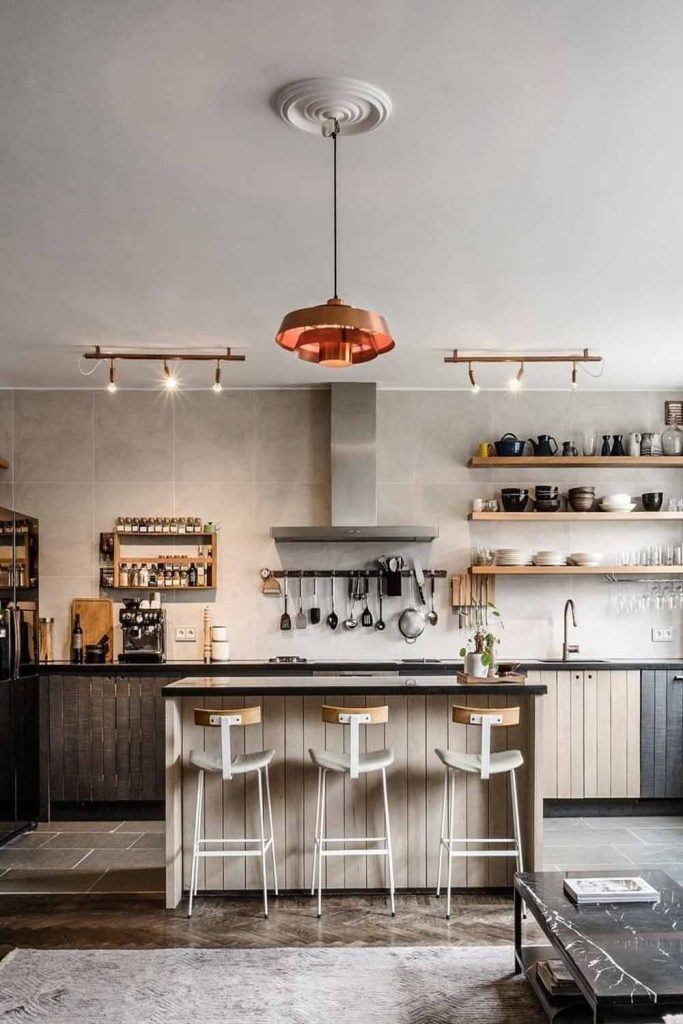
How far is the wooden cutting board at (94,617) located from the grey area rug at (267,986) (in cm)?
294

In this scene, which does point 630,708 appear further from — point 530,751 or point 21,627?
point 21,627

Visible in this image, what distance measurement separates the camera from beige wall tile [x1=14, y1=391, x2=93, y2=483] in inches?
259

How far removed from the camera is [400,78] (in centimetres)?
248

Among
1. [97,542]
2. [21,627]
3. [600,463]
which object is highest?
[600,463]

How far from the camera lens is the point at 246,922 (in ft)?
13.3

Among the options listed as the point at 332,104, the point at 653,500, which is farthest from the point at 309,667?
the point at 332,104

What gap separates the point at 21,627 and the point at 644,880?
3.99 metres

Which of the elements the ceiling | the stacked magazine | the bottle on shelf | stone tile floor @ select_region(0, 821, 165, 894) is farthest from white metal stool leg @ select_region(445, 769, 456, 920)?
the bottle on shelf

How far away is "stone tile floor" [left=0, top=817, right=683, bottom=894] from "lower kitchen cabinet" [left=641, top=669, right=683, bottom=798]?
8.9 inches

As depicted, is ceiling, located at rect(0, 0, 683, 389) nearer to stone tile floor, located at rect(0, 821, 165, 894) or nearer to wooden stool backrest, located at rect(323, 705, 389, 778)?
wooden stool backrest, located at rect(323, 705, 389, 778)

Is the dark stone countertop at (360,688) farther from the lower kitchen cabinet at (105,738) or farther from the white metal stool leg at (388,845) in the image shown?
the lower kitchen cabinet at (105,738)

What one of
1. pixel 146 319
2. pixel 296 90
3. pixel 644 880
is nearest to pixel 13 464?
pixel 146 319

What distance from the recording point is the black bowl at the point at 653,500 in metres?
6.43

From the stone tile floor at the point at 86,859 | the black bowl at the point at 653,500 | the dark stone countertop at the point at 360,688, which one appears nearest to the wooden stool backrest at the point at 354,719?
the dark stone countertop at the point at 360,688
